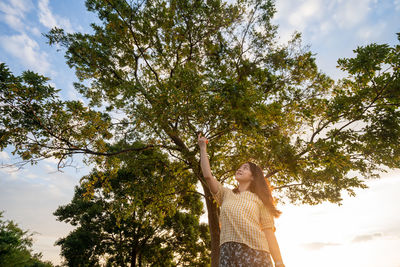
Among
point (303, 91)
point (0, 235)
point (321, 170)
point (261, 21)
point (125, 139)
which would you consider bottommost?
point (0, 235)

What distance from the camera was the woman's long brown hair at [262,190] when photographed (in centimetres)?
256

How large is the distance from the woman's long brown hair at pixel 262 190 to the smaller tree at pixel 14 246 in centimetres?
750

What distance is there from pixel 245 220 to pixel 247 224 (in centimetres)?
5

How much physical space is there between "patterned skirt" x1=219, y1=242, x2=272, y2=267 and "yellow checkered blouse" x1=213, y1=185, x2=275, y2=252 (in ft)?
0.15

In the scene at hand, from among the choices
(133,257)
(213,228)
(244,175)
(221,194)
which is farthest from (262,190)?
(133,257)

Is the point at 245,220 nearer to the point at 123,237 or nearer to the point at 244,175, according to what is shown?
the point at 244,175

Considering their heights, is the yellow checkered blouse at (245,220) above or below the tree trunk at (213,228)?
below

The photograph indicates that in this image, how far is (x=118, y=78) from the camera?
32.4ft

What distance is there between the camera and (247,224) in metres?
2.23

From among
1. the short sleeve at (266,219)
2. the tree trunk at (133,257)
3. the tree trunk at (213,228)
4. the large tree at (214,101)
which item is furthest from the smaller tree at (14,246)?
the tree trunk at (133,257)

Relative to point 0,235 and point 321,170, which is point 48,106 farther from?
point 321,170

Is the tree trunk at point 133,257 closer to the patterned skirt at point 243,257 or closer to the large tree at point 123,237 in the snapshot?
the large tree at point 123,237

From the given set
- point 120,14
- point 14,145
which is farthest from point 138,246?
point 120,14

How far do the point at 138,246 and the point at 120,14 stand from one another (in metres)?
17.2
